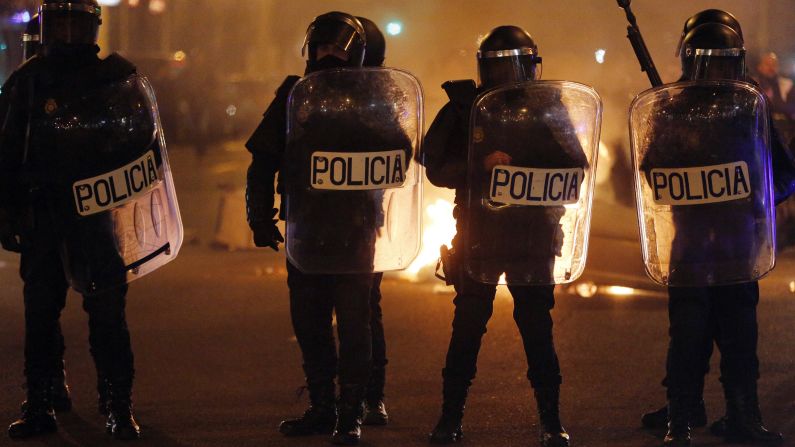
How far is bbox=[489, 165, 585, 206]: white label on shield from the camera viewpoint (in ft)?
14.1

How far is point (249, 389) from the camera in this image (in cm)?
541

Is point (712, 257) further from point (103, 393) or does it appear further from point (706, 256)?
point (103, 393)

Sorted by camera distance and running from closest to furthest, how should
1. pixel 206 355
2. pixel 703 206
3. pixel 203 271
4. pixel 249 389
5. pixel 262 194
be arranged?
pixel 703 206 → pixel 262 194 → pixel 249 389 → pixel 206 355 → pixel 203 271

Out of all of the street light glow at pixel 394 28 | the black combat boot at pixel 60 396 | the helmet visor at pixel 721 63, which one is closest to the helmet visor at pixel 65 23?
the black combat boot at pixel 60 396

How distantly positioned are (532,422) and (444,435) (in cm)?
48

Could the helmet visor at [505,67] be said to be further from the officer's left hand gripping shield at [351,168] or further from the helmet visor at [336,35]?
the helmet visor at [336,35]

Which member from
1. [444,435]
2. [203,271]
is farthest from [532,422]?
[203,271]

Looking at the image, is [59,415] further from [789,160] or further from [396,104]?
[789,160]

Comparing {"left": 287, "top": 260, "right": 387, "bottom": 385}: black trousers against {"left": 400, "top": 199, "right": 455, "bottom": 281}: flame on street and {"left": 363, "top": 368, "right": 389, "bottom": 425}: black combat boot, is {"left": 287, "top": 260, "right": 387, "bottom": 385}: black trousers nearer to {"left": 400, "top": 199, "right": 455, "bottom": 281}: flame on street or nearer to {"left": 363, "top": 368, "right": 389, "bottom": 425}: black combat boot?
{"left": 363, "top": 368, "right": 389, "bottom": 425}: black combat boot

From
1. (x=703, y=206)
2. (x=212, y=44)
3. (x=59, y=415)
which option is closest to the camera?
(x=703, y=206)

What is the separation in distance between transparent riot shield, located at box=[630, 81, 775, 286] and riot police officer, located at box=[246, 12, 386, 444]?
1104 millimetres

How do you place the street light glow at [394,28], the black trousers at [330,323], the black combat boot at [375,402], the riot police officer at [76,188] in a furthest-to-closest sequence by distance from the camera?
1. the street light glow at [394,28]
2. the black combat boot at [375,402]
3. the black trousers at [330,323]
4. the riot police officer at [76,188]

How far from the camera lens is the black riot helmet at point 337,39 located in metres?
4.45

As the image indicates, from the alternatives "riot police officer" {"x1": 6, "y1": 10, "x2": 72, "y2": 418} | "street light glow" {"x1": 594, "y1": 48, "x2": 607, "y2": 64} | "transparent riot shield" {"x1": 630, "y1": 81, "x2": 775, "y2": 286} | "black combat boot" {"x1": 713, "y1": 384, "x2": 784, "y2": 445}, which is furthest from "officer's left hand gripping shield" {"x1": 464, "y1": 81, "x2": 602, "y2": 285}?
"street light glow" {"x1": 594, "y1": 48, "x2": 607, "y2": 64}
